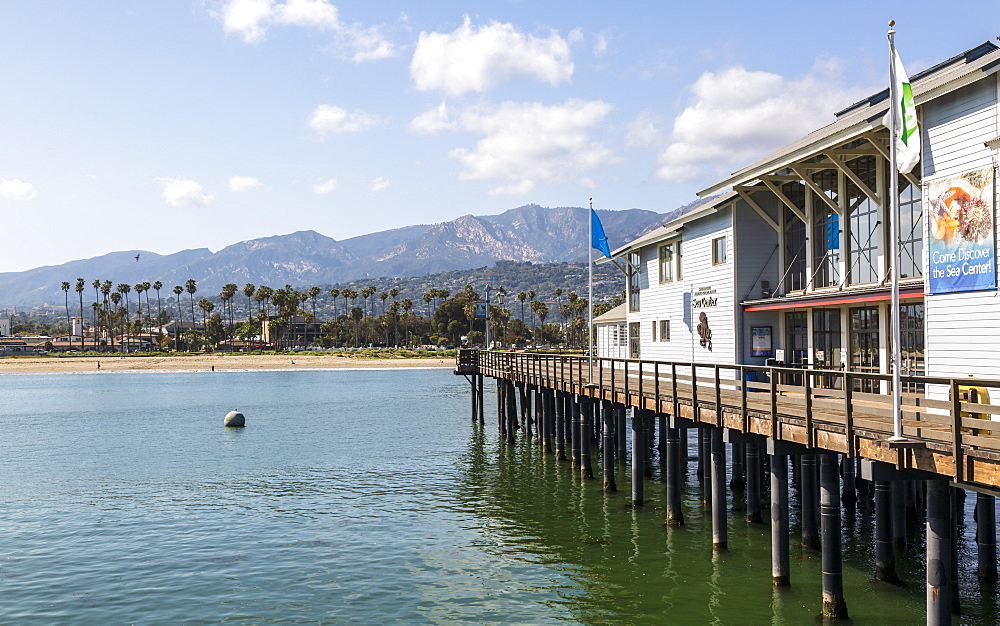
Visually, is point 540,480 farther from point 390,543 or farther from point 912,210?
point 912,210

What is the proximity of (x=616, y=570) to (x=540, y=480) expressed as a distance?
11.6 m

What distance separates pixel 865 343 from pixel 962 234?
257 inches

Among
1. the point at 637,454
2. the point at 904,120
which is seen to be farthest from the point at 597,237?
the point at 904,120

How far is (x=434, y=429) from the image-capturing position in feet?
157

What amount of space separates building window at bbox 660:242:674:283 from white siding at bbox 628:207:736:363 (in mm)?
367

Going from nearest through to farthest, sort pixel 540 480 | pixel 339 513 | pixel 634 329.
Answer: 1. pixel 339 513
2. pixel 540 480
3. pixel 634 329

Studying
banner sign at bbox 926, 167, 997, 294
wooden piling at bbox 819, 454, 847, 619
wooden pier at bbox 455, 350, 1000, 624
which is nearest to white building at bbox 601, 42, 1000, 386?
banner sign at bbox 926, 167, 997, 294

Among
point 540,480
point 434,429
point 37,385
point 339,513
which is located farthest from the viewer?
point 37,385

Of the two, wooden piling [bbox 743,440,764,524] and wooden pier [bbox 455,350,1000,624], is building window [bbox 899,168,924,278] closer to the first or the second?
wooden pier [bbox 455,350,1000,624]

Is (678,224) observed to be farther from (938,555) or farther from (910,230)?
(938,555)

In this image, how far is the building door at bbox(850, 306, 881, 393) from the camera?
2253 centimetres

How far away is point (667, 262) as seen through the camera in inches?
1420

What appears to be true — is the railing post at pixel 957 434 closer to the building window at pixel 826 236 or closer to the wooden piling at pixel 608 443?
the building window at pixel 826 236

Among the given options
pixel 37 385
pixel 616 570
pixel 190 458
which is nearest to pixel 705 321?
pixel 616 570
